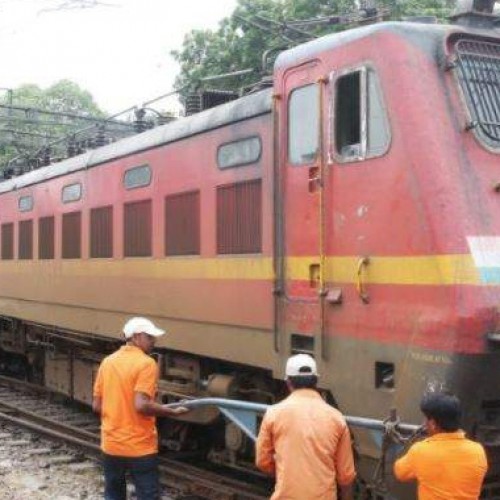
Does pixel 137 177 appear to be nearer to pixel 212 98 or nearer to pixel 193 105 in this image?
pixel 193 105

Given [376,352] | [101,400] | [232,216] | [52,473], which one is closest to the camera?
[376,352]

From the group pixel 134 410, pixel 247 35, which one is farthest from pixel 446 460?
pixel 247 35

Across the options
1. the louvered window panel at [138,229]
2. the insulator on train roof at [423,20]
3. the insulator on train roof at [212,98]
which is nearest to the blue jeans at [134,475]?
the louvered window panel at [138,229]

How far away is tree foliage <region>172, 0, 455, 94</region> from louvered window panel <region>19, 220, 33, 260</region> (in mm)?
7913

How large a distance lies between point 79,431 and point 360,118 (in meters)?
6.26

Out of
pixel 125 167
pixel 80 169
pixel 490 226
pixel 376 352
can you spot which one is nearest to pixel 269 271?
pixel 376 352

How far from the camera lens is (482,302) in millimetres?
4949

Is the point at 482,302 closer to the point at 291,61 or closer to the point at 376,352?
the point at 376,352

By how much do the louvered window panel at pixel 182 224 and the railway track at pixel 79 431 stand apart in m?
2.11

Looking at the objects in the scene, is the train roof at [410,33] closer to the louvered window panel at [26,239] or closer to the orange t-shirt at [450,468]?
the orange t-shirt at [450,468]

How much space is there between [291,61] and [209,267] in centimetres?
205

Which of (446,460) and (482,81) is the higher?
(482,81)

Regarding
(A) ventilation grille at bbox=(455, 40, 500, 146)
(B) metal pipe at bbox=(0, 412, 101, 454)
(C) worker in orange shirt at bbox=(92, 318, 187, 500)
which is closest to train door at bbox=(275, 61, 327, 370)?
(A) ventilation grille at bbox=(455, 40, 500, 146)

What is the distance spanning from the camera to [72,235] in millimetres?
10953
